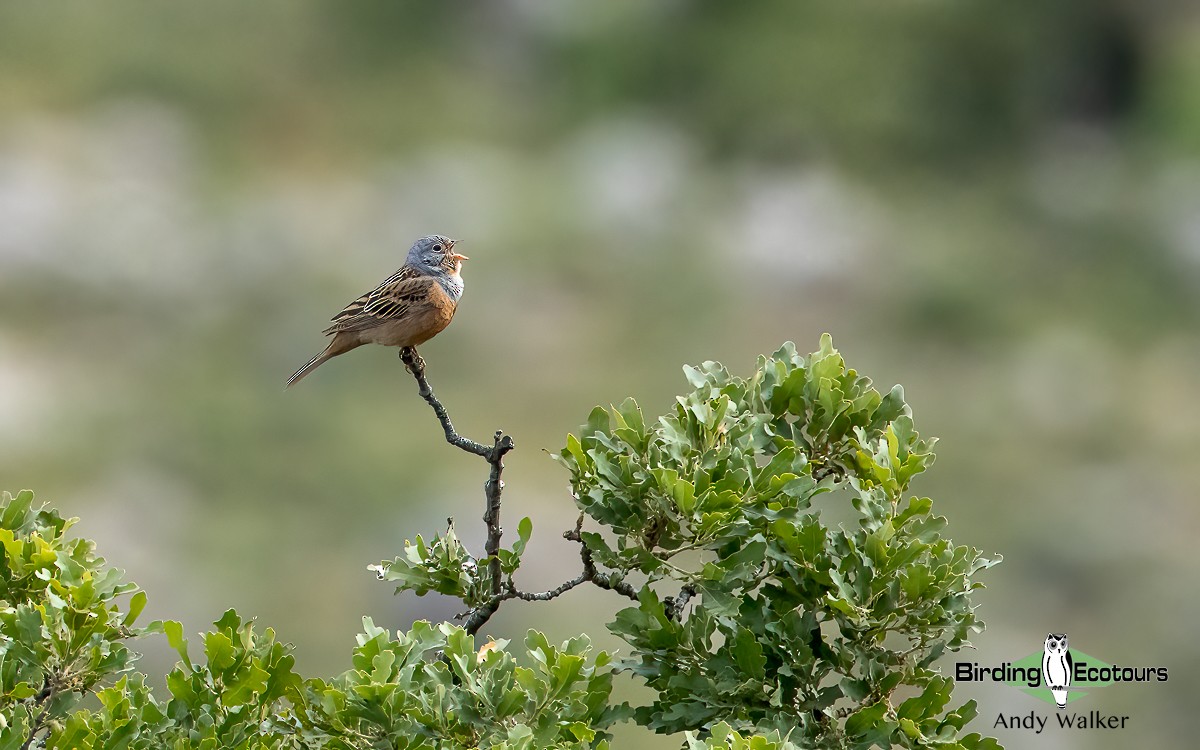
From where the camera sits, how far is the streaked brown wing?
908cm

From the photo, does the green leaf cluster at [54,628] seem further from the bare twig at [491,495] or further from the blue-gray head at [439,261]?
the blue-gray head at [439,261]

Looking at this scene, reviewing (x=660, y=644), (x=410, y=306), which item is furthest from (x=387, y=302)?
(x=660, y=644)

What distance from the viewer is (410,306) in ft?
29.6

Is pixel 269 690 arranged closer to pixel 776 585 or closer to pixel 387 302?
pixel 776 585

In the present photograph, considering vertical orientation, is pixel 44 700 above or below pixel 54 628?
below

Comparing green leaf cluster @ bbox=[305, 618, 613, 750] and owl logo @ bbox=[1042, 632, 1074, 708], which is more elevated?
owl logo @ bbox=[1042, 632, 1074, 708]

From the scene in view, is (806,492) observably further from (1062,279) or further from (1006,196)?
(1006,196)

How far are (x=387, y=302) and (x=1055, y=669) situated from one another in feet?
14.1

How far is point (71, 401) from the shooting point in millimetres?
30359

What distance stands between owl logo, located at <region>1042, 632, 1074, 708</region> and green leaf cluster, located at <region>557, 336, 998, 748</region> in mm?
2661

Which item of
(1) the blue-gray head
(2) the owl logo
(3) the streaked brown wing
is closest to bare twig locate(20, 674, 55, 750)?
(3) the streaked brown wing

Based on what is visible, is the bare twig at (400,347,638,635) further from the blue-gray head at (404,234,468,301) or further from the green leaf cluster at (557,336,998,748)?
the blue-gray head at (404,234,468,301)

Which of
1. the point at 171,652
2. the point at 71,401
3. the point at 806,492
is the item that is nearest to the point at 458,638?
the point at 806,492

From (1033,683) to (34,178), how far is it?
31.3 m
